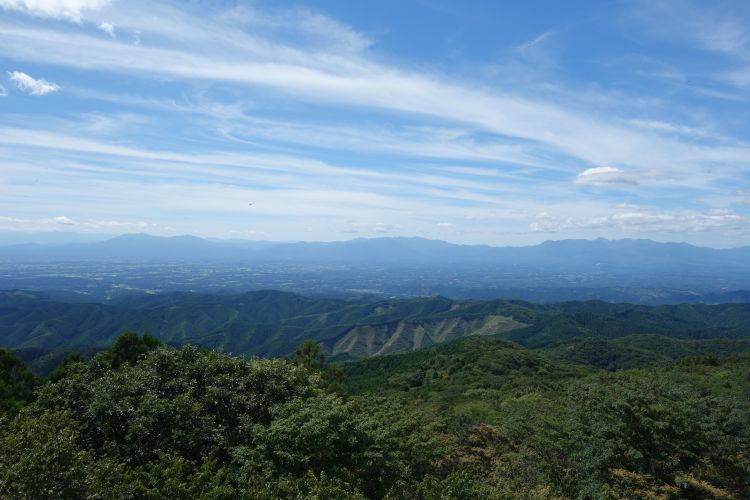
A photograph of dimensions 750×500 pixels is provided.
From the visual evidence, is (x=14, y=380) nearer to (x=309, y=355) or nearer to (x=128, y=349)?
(x=128, y=349)

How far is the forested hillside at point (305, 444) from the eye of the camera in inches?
558

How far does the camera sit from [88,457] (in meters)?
14.5

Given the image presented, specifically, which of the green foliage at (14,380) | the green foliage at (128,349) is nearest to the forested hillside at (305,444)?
the green foliage at (14,380)

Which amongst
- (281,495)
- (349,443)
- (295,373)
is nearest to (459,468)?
(349,443)

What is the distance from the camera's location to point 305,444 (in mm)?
17891

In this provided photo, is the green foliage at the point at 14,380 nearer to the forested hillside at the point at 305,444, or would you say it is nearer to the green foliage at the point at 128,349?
the forested hillside at the point at 305,444

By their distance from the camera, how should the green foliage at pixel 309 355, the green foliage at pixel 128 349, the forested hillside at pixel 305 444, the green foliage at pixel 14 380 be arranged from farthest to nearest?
the green foliage at pixel 309 355 < the green foliage at pixel 128 349 < the green foliage at pixel 14 380 < the forested hillside at pixel 305 444

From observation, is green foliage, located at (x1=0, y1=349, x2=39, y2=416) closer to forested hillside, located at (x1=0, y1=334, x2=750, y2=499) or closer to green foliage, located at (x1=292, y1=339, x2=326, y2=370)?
forested hillside, located at (x1=0, y1=334, x2=750, y2=499)

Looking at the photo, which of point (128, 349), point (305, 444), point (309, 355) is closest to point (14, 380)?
point (128, 349)

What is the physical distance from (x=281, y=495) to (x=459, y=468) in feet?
41.1

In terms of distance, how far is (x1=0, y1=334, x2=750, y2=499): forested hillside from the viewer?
1417 cm

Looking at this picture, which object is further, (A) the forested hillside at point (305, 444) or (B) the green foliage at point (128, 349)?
(B) the green foliage at point (128, 349)

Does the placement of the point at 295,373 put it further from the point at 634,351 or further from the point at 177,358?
the point at 634,351

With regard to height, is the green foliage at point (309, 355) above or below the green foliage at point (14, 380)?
below
